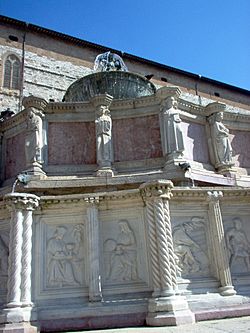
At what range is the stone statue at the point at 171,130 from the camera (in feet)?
25.4

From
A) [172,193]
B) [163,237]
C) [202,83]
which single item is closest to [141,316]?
[163,237]

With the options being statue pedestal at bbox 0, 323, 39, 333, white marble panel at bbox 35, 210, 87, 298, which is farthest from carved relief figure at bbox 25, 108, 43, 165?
statue pedestal at bbox 0, 323, 39, 333

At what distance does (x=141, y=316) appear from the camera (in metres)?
4.97

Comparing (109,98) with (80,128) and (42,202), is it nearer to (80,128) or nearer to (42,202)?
(80,128)

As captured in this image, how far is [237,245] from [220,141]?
323cm

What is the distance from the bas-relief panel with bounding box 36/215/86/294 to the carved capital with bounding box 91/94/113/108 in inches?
133

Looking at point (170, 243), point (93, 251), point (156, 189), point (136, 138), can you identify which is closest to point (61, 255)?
point (93, 251)

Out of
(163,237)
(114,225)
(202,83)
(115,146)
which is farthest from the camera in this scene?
(202,83)

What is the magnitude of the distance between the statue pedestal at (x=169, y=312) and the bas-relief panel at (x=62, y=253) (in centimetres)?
117

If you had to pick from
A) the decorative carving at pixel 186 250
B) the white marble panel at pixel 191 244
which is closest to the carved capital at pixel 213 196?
the white marble panel at pixel 191 244

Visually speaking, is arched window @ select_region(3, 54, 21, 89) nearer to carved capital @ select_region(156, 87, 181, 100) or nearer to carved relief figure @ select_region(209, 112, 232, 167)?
carved capital @ select_region(156, 87, 181, 100)

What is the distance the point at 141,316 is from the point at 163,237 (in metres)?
1.16

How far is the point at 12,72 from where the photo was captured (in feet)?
76.0

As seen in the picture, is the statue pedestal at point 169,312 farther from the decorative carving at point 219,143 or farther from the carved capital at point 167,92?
the carved capital at point 167,92
